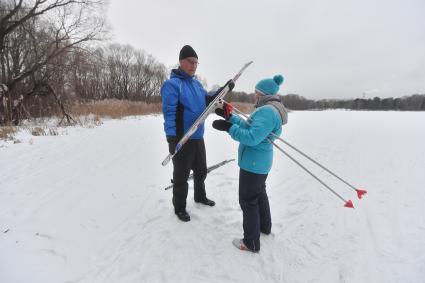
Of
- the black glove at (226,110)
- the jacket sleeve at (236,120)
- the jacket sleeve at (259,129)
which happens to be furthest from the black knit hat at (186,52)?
the jacket sleeve at (259,129)

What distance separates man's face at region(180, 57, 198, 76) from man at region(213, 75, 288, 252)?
74 cm

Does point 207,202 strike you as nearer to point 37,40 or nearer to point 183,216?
point 183,216

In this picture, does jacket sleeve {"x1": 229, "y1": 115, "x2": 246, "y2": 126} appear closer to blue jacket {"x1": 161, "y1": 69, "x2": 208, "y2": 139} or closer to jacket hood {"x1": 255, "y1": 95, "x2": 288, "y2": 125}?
jacket hood {"x1": 255, "y1": 95, "x2": 288, "y2": 125}

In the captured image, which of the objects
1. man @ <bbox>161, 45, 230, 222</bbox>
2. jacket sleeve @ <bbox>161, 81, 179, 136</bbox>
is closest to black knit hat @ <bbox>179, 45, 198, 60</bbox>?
man @ <bbox>161, 45, 230, 222</bbox>

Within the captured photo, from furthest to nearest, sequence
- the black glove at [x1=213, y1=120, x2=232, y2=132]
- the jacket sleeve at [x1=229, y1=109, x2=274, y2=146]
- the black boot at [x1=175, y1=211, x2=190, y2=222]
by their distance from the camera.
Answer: the black boot at [x1=175, y1=211, x2=190, y2=222] → the black glove at [x1=213, y1=120, x2=232, y2=132] → the jacket sleeve at [x1=229, y1=109, x2=274, y2=146]

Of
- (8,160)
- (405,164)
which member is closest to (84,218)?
(8,160)

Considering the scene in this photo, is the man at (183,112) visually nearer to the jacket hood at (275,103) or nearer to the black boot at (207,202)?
the black boot at (207,202)

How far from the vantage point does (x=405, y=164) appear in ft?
18.0

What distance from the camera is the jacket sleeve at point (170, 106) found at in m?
2.43

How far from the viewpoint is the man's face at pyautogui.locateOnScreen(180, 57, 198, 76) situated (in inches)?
100.0

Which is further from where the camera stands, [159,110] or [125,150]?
[159,110]

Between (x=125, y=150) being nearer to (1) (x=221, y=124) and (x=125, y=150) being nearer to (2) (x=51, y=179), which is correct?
(2) (x=51, y=179)

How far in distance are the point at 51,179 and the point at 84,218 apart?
53.1 inches

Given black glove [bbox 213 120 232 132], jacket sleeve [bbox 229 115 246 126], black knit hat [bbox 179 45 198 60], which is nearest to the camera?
black glove [bbox 213 120 232 132]
